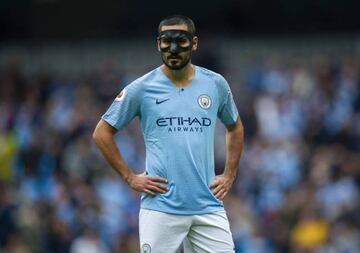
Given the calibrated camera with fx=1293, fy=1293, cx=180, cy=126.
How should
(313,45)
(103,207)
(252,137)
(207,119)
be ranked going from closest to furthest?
1. (207,119)
2. (103,207)
3. (252,137)
4. (313,45)

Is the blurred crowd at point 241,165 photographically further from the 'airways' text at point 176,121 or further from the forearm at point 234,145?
the 'airways' text at point 176,121

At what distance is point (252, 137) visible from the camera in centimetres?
1822

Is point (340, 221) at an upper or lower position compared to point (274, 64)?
lower

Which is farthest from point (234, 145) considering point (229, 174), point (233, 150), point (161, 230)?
point (161, 230)

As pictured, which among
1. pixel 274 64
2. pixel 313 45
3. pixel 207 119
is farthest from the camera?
pixel 313 45

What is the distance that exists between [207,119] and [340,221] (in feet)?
22.6

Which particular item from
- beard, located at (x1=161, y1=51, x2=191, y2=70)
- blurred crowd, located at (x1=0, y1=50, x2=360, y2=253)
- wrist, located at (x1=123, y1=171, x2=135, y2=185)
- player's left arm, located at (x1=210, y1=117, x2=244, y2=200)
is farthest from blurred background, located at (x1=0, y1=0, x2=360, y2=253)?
beard, located at (x1=161, y1=51, x2=191, y2=70)

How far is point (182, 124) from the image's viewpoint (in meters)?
9.14

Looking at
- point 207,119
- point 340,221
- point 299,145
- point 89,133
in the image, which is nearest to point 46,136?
point 89,133

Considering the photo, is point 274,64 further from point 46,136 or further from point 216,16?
point 46,136

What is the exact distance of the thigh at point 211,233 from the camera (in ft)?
30.2

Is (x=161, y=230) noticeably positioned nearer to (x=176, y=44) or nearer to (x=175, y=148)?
(x=175, y=148)

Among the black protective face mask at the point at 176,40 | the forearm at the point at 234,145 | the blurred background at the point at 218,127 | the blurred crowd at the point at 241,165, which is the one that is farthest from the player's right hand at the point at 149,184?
the blurred background at the point at 218,127

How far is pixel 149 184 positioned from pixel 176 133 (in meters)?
0.41
